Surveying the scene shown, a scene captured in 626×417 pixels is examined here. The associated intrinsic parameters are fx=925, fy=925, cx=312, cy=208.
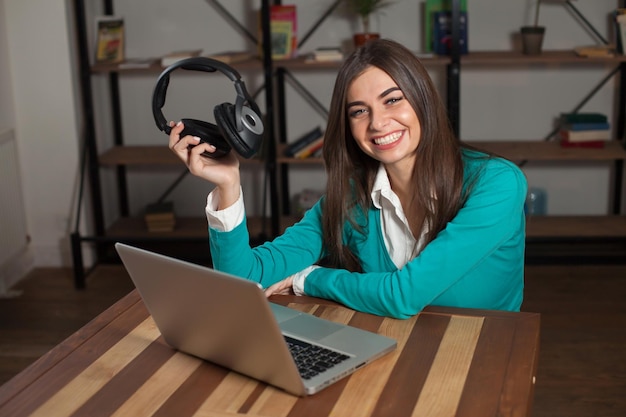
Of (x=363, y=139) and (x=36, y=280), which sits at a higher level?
(x=363, y=139)

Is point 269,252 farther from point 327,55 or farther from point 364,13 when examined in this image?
point 364,13

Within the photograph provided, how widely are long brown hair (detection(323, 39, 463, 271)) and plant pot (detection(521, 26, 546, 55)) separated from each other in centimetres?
218

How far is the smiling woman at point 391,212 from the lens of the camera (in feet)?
5.95

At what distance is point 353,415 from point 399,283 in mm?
447

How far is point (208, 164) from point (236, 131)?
18cm

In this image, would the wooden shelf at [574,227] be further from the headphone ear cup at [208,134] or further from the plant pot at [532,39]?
the headphone ear cup at [208,134]

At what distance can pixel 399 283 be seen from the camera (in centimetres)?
176

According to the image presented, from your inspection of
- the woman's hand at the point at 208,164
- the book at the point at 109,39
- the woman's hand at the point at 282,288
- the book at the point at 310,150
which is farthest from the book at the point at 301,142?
the woman's hand at the point at 208,164

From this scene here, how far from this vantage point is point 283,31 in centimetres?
411

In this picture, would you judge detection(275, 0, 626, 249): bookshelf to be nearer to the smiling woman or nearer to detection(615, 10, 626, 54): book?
detection(615, 10, 626, 54): book

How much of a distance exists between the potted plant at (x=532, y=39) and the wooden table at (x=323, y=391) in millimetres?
2552

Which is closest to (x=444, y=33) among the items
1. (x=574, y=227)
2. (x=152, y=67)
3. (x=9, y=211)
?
(x=574, y=227)

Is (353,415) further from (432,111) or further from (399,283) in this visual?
(432,111)

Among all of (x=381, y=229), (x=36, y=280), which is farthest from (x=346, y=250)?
(x=36, y=280)
